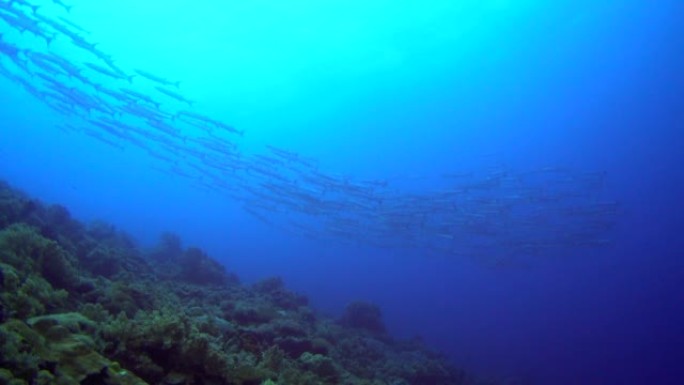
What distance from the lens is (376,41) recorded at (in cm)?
5019

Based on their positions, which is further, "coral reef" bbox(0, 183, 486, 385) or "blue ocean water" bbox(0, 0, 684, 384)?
"blue ocean water" bbox(0, 0, 684, 384)

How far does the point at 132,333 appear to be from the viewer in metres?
4.77

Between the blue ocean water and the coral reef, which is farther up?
the blue ocean water

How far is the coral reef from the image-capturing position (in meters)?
3.88

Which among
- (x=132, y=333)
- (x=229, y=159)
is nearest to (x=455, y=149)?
(x=229, y=159)

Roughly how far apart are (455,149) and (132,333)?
217ft

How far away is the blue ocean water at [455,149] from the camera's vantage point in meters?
27.9

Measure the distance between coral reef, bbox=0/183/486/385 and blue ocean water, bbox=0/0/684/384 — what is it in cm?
970

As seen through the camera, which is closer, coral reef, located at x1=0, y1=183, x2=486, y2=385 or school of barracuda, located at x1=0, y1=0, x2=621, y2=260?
coral reef, located at x1=0, y1=183, x2=486, y2=385

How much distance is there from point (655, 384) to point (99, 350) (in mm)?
67425

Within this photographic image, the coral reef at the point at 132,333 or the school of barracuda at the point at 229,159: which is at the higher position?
the school of barracuda at the point at 229,159

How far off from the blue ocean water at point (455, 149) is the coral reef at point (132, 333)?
970 centimetres

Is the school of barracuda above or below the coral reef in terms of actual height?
above

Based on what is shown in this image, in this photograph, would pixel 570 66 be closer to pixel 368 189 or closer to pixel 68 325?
pixel 368 189
